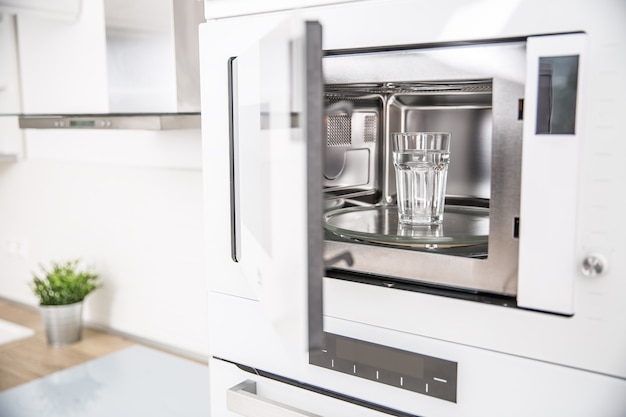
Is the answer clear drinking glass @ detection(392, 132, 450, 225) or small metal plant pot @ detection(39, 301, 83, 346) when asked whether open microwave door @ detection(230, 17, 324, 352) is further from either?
small metal plant pot @ detection(39, 301, 83, 346)

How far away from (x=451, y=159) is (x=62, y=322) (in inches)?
55.9

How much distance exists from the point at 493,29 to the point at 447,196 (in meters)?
0.39

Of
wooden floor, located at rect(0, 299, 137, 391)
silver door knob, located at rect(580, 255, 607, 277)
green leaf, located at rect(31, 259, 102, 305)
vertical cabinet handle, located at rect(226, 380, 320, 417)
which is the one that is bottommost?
wooden floor, located at rect(0, 299, 137, 391)

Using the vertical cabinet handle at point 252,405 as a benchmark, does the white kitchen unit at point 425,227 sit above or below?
above

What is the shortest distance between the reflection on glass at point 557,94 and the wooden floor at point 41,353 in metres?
1.55

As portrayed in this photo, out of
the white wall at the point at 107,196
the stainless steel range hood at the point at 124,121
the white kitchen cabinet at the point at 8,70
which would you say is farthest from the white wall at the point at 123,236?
the stainless steel range hood at the point at 124,121

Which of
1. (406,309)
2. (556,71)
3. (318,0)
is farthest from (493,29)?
(406,309)

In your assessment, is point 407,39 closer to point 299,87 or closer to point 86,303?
point 299,87

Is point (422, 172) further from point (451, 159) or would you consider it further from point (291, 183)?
point (291, 183)

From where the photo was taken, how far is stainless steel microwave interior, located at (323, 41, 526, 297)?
2.41 ft

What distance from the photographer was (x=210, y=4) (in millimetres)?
971

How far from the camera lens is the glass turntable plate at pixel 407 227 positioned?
2.72 feet

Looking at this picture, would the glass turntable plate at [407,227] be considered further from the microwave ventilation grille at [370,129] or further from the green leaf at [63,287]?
the green leaf at [63,287]

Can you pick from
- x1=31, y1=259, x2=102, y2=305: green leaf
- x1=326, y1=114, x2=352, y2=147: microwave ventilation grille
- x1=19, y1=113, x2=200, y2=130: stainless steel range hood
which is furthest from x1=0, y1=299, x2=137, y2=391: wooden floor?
x1=326, y1=114, x2=352, y2=147: microwave ventilation grille
